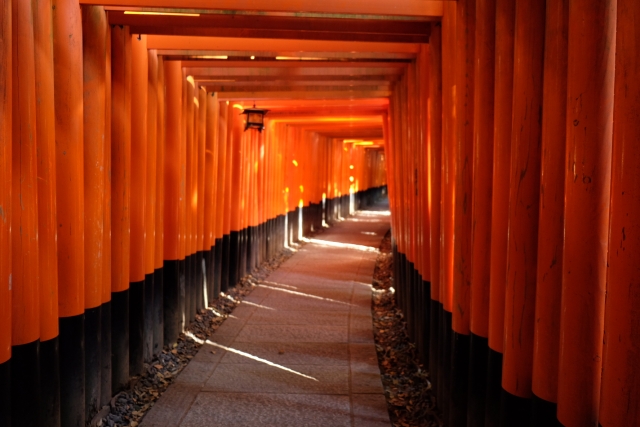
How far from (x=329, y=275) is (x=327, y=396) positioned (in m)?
7.62

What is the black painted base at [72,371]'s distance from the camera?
184 inches

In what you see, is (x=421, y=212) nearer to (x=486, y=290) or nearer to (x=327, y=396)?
(x=327, y=396)

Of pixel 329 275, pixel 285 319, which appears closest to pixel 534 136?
pixel 285 319

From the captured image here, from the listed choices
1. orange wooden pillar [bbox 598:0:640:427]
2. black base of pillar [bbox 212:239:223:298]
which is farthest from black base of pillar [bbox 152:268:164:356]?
orange wooden pillar [bbox 598:0:640:427]

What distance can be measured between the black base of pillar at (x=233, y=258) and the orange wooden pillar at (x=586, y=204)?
9.57 metres

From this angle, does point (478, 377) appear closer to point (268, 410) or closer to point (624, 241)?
point (624, 241)

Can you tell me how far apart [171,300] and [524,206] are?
5655mm

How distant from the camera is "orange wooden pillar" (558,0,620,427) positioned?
7.94 feet

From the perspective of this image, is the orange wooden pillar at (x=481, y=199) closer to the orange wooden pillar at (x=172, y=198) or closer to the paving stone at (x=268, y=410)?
the paving stone at (x=268, y=410)

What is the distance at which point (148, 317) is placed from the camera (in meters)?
6.95

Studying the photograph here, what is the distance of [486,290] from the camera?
4008mm

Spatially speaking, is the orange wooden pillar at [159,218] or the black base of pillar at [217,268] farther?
the black base of pillar at [217,268]

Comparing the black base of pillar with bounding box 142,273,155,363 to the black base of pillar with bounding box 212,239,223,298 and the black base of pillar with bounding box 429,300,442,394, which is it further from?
the black base of pillar with bounding box 212,239,223,298

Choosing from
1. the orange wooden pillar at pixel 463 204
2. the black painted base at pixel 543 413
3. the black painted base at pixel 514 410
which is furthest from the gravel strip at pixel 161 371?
the black painted base at pixel 543 413
